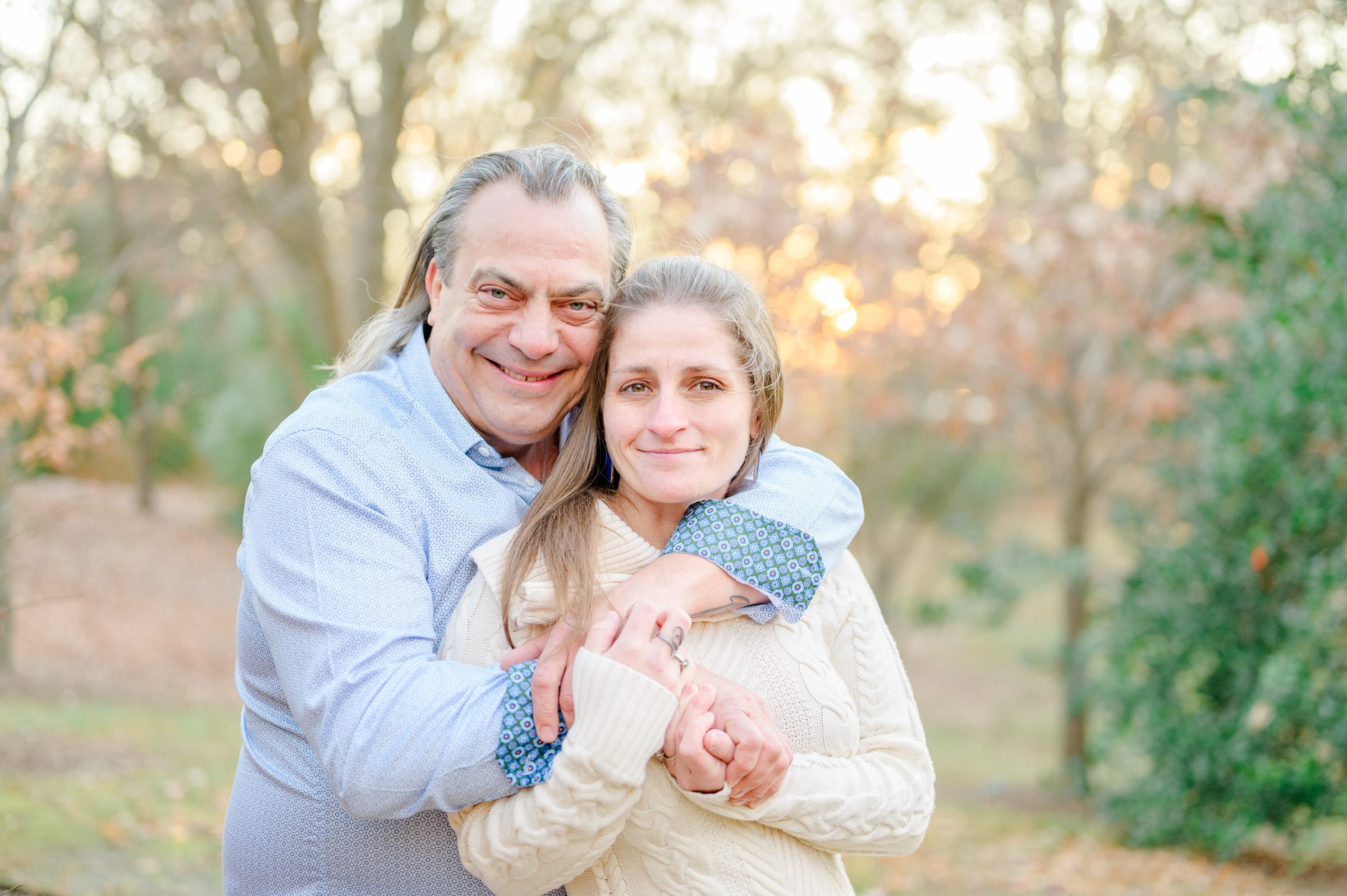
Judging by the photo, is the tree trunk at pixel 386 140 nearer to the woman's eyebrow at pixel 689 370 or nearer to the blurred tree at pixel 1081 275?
the blurred tree at pixel 1081 275

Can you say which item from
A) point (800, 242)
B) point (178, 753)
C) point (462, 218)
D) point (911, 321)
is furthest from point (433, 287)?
point (911, 321)

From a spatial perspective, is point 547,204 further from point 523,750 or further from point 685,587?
point 523,750

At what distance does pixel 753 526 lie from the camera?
7.62 feet

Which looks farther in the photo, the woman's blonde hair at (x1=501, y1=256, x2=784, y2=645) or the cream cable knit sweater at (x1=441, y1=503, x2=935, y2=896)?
the woman's blonde hair at (x1=501, y1=256, x2=784, y2=645)

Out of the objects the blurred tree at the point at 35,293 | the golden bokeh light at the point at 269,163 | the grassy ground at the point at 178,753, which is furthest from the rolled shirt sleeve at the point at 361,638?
the golden bokeh light at the point at 269,163

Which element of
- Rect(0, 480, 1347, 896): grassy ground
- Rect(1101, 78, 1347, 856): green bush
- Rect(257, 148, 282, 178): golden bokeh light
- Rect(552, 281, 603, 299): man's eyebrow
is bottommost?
Rect(0, 480, 1347, 896): grassy ground

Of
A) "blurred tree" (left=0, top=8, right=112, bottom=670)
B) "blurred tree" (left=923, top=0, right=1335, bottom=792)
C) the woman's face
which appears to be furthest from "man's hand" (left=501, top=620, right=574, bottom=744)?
"blurred tree" (left=923, top=0, right=1335, bottom=792)

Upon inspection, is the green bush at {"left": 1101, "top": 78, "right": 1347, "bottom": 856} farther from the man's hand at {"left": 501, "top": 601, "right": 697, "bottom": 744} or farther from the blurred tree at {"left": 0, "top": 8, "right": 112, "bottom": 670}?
the blurred tree at {"left": 0, "top": 8, "right": 112, "bottom": 670}

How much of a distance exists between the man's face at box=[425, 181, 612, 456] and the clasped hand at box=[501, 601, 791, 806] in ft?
2.21

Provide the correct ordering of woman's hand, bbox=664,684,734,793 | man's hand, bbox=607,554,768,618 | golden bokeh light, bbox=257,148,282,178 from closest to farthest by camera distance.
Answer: woman's hand, bbox=664,684,734,793 → man's hand, bbox=607,554,768,618 → golden bokeh light, bbox=257,148,282,178

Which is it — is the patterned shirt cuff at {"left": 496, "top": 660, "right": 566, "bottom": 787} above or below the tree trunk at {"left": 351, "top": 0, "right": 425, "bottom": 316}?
below

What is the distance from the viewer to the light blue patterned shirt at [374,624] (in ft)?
6.43

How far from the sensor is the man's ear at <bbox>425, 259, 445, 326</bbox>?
274 centimetres

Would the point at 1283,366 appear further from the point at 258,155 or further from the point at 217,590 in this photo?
the point at 217,590
